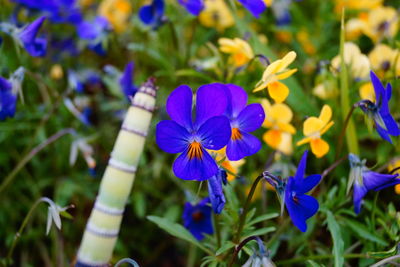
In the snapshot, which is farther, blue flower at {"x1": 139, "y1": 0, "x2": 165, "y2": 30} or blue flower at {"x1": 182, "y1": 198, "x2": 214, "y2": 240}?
blue flower at {"x1": 139, "y1": 0, "x2": 165, "y2": 30}

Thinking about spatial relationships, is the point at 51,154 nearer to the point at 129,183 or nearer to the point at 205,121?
the point at 129,183

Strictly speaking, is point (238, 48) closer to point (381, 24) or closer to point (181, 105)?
point (181, 105)

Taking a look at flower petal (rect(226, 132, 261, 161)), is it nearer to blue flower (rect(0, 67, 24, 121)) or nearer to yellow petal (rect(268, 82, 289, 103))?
yellow petal (rect(268, 82, 289, 103))

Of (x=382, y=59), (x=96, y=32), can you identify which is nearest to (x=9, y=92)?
(x=96, y=32)

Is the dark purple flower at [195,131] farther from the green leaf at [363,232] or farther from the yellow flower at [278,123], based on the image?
the green leaf at [363,232]

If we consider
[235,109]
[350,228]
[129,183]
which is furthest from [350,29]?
[129,183]

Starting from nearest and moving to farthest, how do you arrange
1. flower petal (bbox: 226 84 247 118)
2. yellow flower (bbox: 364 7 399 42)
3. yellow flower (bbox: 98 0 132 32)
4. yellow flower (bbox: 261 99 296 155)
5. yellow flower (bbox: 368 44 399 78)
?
flower petal (bbox: 226 84 247 118) < yellow flower (bbox: 261 99 296 155) < yellow flower (bbox: 368 44 399 78) < yellow flower (bbox: 364 7 399 42) < yellow flower (bbox: 98 0 132 32)

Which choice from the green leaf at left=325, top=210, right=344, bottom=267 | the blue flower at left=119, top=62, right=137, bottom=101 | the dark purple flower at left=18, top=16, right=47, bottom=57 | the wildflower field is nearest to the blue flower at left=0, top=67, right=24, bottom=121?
the wildflower field
